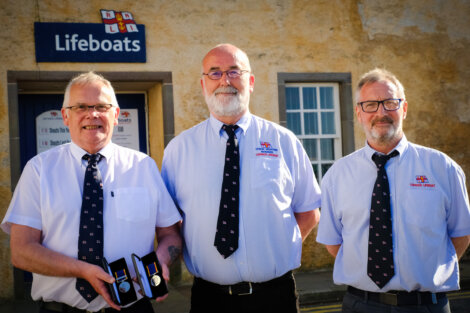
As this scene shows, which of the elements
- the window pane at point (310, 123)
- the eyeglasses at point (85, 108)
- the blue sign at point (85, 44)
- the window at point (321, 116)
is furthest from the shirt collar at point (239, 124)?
the window pane at point (310, 123)

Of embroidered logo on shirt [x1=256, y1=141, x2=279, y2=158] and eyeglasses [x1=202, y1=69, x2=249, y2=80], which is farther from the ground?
eyeglasses [x1=202, y1=69, x2=249, y2=80]

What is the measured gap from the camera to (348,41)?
7.91 metres

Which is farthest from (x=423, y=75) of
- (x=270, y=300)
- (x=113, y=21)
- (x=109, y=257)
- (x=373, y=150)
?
(x=109, y=257)

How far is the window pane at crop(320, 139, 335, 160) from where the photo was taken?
8.11 m

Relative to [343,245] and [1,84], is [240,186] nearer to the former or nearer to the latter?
[343,245]

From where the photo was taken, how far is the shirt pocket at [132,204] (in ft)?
9.23

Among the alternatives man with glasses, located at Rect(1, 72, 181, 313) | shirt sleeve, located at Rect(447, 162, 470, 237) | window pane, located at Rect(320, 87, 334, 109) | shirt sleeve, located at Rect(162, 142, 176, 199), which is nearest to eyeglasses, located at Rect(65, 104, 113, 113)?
man with glasses, located at Rect(1, 72, 181, 313)

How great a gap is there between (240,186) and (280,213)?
0.30 m

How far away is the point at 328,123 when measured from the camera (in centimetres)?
812

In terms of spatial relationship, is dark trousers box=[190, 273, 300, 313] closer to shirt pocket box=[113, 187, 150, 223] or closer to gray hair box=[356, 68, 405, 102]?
shirt pocket box=[113, 187, 150, 223]

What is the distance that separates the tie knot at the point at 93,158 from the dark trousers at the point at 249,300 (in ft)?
3.17

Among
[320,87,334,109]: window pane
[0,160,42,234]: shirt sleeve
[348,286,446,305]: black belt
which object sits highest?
[320,87,334,109]: window pane

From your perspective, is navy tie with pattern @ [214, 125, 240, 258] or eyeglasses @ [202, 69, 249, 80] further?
eyeglasses @ [202, 69, 249, 80]

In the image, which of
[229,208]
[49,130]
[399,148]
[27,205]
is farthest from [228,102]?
[49,130]
